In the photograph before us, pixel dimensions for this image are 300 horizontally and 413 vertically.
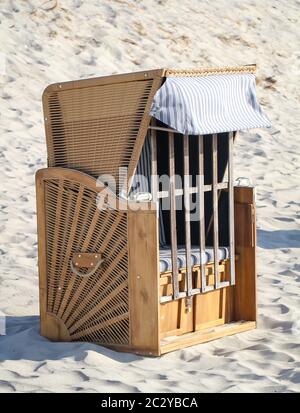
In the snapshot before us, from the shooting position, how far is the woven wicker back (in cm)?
541

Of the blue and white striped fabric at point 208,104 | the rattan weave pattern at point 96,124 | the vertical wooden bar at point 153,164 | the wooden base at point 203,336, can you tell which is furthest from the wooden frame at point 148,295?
the blue and white striped fabric at point 208,104

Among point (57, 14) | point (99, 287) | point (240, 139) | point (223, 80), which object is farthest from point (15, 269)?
point (57, 14)

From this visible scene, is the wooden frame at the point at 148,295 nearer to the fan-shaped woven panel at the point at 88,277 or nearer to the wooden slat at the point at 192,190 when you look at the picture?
the fan-shaped woven panel at the point at 88,277

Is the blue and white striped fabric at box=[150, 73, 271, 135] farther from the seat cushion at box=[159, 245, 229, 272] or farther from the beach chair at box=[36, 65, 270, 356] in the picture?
the seat cushion at box=[159, 245, 229, 272]

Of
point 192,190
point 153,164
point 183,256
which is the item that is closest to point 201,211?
point 192,190

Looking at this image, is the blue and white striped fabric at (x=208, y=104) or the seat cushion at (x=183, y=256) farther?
the seat cushion at (x=183, y=256)

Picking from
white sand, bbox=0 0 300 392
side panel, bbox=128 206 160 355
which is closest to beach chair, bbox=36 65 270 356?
side panel, bbox=128 206 160 355

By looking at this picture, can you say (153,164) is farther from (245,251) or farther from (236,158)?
(236,158)

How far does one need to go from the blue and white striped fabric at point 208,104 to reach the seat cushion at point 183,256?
829 millimetres

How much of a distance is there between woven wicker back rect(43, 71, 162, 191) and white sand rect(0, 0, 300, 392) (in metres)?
1.14

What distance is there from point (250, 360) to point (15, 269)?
268 cm

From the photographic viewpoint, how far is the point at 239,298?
6.40 metres

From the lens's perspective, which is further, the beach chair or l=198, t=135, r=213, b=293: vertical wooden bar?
l=198, t=135, r=213, b=293: vertical wooden bar

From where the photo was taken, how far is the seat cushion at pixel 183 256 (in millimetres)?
5647
